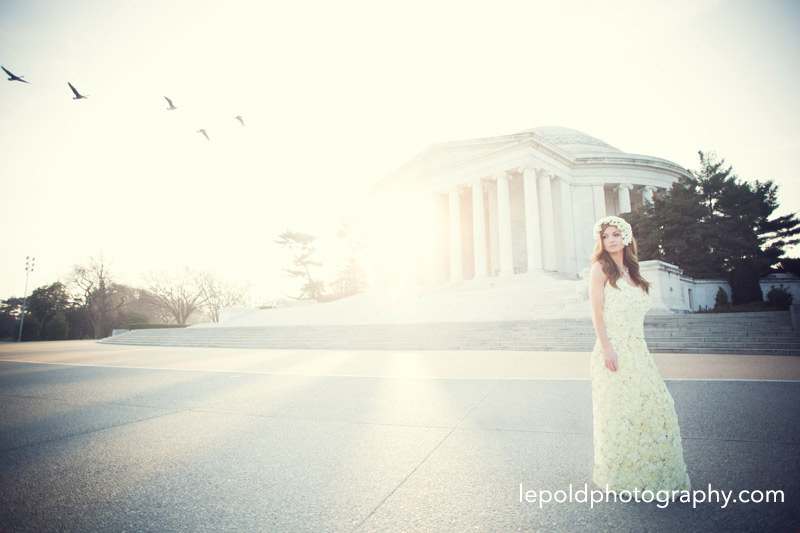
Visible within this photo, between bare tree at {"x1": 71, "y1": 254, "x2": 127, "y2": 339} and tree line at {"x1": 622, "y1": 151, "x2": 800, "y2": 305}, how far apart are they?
68286mm

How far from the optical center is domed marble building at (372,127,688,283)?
35688 mm

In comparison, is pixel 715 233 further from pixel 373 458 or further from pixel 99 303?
pixel 99 303

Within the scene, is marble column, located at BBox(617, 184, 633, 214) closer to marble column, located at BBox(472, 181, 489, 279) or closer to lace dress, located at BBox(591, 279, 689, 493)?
marble column, located at BBox(472, 181, 489, 279)

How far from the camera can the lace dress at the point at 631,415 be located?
3150 millimetres

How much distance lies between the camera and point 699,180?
33.9 meters

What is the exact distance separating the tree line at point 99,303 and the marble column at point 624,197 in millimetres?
53794

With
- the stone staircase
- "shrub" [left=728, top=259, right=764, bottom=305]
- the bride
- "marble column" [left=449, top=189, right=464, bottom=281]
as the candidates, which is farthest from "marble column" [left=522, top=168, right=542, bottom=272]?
the bride

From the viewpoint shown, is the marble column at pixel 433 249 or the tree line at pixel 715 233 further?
the marble column at pixel 433 249

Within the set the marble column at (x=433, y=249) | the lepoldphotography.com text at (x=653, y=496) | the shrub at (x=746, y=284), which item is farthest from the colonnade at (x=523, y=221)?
the lepoldphotography.com text at (x=653, y=496)

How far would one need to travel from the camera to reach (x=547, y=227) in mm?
36000

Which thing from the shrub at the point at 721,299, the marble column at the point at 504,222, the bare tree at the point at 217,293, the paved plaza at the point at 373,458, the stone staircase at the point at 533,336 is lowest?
the paved plaza at the point at 373,458

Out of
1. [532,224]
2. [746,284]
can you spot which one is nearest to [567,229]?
[532,224]

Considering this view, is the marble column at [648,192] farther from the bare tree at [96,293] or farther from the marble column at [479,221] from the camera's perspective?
the bare tree at [96,293]

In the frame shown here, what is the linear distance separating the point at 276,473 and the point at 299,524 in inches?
43.4
